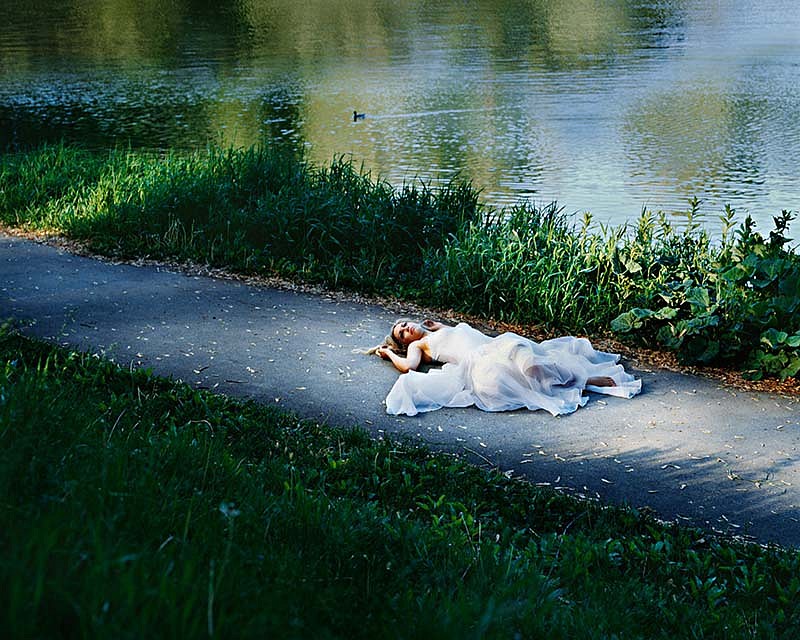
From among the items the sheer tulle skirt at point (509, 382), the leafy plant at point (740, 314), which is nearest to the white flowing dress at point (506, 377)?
the sheer tulle skirt at point (509, 382)

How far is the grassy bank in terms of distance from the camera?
765cm

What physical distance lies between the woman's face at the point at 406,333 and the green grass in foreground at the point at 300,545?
171 cm

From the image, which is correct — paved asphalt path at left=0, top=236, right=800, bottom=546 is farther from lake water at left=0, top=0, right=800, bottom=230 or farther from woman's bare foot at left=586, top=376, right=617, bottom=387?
lake water at left=0, top=0, right=800, bottom=230

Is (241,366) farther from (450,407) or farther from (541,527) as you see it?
(541,527)

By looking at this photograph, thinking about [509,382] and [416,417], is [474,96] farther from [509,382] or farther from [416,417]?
[416,417]

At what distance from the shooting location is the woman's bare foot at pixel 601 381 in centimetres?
703

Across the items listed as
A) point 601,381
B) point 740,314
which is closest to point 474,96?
point 740,314

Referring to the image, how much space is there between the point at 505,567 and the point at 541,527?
1431 mm

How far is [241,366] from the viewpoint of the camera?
713 centimetres

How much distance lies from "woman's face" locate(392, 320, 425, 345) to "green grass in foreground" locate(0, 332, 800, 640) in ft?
5.62

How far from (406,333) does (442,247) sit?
2747 mm

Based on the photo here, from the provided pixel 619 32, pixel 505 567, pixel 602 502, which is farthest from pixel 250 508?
pixel 619 32

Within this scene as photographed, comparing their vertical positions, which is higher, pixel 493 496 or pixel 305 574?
pixel 305 574

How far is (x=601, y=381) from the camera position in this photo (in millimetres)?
7039
